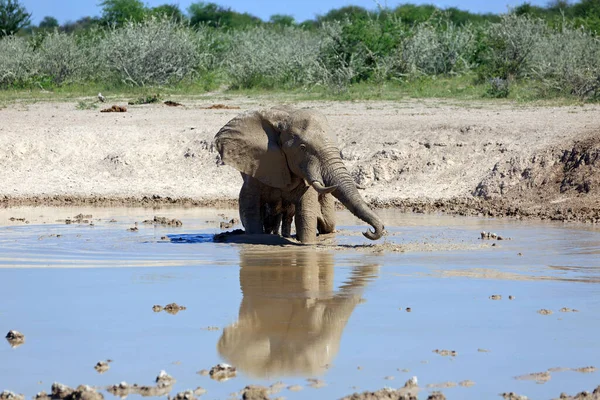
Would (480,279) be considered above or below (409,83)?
below

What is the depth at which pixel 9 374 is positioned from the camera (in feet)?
19.4

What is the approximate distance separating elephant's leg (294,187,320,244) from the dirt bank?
383 cm

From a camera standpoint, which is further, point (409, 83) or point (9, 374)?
point (409, 83)

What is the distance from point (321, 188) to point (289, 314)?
3390 mm

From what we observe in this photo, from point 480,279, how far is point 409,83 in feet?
58.5

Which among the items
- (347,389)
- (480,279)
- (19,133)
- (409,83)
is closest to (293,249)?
(480,279)

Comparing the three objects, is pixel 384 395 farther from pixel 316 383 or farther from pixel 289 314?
pixel 289 314

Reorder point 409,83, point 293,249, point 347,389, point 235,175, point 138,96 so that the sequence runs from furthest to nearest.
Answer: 1. point 409,83
2. point 138,96
3. point 235,175
4. point 293,249
5. point 347,389

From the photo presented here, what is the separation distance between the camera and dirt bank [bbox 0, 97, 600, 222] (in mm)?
15312

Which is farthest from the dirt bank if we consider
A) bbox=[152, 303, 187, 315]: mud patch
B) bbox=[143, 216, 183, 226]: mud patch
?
bbox=[152, 303, 187, 315]: mud patch

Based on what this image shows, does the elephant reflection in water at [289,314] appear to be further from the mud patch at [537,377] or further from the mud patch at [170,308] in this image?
the mud patch at [537,377]

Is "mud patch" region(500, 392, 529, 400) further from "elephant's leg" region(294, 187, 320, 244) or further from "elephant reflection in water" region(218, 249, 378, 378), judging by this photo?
"elephant's leg" region(294, 187, 320, 244)

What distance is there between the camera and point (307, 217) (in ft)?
36.9

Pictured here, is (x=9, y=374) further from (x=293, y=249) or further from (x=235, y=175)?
(x=235, y=175)
